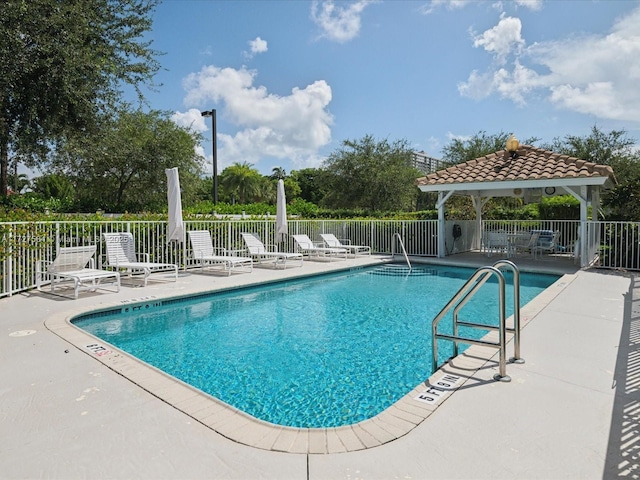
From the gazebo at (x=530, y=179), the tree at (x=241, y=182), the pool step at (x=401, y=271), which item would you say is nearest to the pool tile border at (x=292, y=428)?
the pool step at (x=401, y=271)

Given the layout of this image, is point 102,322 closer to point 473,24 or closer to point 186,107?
point 473,24

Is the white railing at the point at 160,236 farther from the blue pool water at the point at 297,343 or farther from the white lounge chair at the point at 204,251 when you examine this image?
the blue pool water at the point at 297,343

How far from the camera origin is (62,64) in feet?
35.4

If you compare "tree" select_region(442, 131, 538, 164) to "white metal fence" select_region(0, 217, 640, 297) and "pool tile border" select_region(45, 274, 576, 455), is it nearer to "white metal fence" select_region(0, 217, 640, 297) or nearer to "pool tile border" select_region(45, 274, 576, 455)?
"white metal fence" select_region(0, 217, 640, 297)

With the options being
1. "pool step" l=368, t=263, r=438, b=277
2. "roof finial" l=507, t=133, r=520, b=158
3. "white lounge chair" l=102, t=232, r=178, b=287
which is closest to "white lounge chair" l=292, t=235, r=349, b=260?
"pool step" l=368, t=263, r=438, b=277

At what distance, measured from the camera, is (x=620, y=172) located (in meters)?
24.1

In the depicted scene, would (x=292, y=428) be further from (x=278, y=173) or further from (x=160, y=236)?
(x=278, y=173)

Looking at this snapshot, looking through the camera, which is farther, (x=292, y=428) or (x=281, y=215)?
(x=281, y=215)

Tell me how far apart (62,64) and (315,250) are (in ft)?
30.7

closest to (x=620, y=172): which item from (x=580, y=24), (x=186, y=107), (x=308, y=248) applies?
(x=580, y=24)

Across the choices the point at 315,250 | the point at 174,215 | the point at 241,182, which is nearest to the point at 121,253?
the point at 174,215

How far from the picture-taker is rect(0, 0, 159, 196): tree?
1035 centimetres

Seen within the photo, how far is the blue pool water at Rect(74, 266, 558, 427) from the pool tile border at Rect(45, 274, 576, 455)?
0.59m

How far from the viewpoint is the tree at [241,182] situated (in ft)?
172
